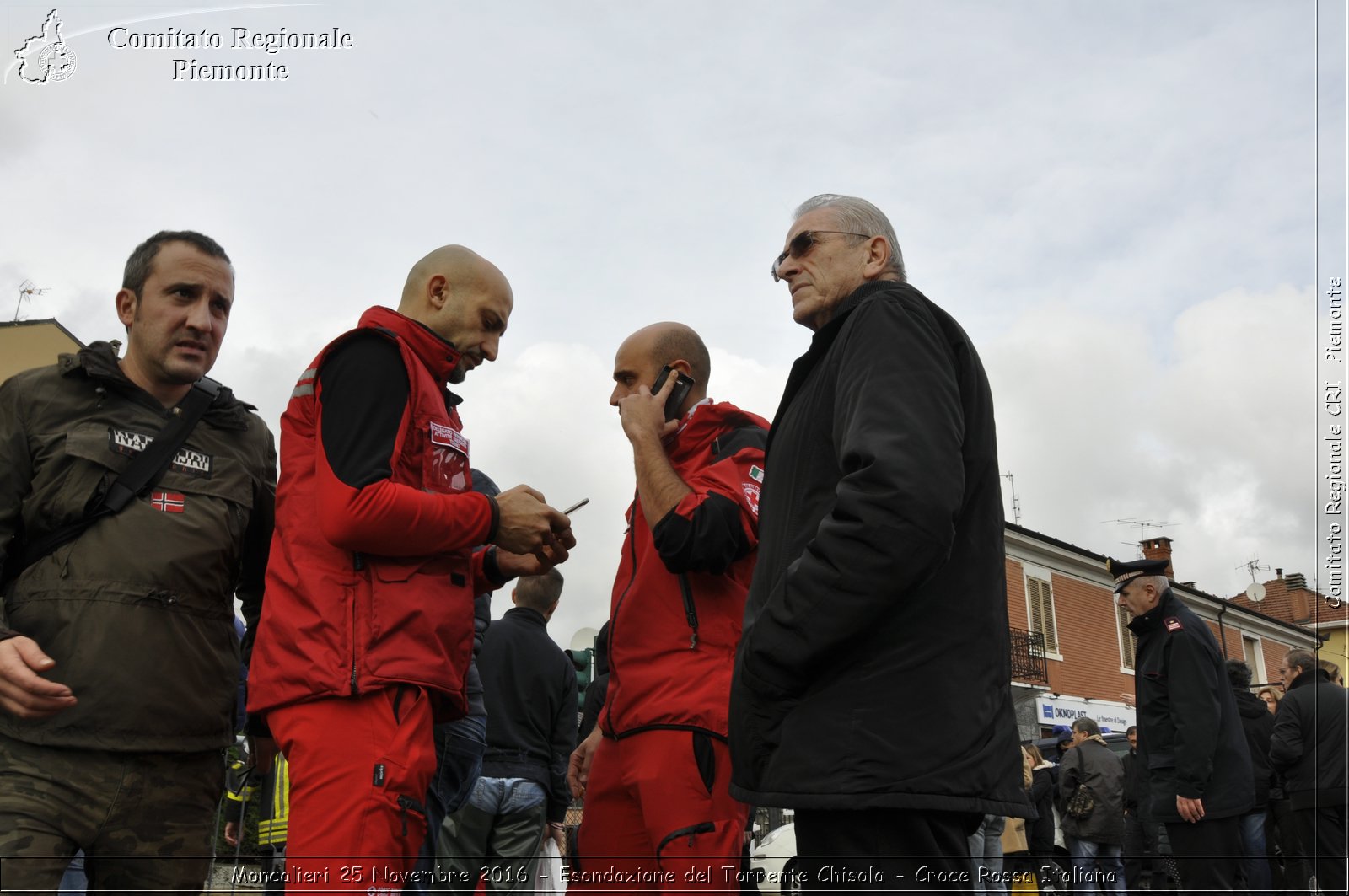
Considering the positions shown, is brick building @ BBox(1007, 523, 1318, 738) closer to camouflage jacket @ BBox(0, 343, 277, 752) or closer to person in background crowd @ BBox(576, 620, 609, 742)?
person in background crowd @ BBox(576, 620, 609, 742)

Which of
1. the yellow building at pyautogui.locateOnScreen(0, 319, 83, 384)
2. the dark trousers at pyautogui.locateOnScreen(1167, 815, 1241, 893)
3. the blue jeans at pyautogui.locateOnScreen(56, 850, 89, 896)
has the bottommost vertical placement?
the dark trousers at pyautogui.locateOnScreen(1167, 815, 1241, 893)

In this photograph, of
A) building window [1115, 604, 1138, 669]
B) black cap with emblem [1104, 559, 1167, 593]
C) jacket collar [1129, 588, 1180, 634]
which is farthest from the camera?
building window [1115, 604, 1138, 669]

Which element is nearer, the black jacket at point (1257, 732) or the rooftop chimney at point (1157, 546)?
the black jacket at point (1257, 732)

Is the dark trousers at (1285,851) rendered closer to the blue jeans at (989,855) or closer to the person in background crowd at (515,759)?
the blue jeans at (989,855)

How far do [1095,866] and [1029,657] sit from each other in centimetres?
2155

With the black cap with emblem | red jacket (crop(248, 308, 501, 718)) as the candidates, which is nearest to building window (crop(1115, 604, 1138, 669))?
the black cap with emblem

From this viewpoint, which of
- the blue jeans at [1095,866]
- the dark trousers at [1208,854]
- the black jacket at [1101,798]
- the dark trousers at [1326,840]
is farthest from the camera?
the blue jeans at [1095,866]

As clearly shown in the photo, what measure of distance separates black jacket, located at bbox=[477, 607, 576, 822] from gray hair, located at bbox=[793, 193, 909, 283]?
3.92 m

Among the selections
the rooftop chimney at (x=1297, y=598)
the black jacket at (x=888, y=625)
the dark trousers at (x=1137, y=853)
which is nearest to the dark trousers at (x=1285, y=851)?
the dark trousers at (x=1137, y=853)

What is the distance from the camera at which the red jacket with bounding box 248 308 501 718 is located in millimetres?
2492

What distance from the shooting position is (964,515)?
254cm

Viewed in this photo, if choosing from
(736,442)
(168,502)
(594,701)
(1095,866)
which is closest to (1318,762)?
(1095,866)

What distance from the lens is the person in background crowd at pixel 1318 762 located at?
7949mm

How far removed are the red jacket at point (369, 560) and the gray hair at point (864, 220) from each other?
4.27 ft
